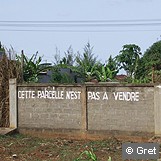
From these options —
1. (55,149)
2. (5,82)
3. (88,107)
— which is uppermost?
(5,82)

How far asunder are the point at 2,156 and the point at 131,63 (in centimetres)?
2657

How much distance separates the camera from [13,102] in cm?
1459

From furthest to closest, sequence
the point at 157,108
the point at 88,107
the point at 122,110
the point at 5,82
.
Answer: the point at 5,82 < the point at 88,107 < the point at 122,110 < the point at 157,108

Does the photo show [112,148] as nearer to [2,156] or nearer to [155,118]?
[155,118]

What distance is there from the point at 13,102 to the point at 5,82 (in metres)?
0.85

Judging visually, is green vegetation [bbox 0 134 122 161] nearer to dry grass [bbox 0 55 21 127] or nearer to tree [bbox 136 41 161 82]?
dry grass [bbox 0 55 21 127]

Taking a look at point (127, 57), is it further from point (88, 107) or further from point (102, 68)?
point (88, 107)

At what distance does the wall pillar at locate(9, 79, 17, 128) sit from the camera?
14.5 metres

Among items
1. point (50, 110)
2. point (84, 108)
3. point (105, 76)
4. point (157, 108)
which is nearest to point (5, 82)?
point (50, 110)

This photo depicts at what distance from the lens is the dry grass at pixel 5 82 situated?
14.9m

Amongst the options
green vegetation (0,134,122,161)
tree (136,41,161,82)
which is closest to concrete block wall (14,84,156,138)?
green vegetation (0,134,122,161)

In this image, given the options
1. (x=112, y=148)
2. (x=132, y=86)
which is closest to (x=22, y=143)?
(x=112, y=148)

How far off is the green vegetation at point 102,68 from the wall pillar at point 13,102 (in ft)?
3.44

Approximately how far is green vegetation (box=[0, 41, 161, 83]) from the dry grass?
16.5 inches
